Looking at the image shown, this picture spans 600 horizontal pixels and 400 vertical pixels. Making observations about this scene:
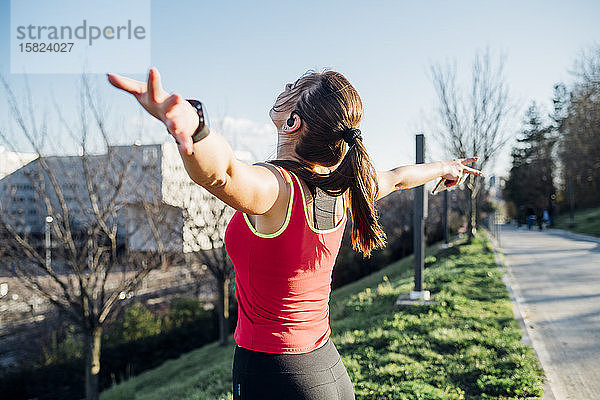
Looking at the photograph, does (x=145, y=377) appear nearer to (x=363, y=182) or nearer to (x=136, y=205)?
(x=136, y=205)

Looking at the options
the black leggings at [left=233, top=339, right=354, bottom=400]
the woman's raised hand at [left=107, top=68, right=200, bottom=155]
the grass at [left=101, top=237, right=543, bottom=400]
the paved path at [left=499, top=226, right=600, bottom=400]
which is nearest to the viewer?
the woman's raised hand at [left=107, top=68, right=200, bottom=155]

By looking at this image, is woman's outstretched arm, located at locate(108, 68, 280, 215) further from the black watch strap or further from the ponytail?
the ponytail

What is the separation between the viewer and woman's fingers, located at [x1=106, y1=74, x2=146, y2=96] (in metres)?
0.84

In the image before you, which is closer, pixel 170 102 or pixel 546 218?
A: pixel 170 102

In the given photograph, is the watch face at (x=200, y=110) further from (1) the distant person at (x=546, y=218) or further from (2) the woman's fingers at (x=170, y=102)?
(1) the distant person at (x=546, y=218)

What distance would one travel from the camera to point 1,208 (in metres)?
7.76

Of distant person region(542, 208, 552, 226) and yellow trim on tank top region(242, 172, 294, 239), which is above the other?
yellow trim on tank top region(242, 172, 294, 239)

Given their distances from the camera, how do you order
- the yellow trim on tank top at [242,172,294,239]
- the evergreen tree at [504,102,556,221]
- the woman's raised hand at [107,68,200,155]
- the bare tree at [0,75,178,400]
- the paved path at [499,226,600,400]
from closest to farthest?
the woman's raised hand at [107,68,200,155] < the yellow trim on tank top at [242,172,294,239] < the paved path at [499,226,600,400] < the bare tree at [0,75,178,400] < the evergreen tree at [504,102,556,221]

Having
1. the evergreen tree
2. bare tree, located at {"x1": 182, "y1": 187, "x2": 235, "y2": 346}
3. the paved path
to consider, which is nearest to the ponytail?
the paved path

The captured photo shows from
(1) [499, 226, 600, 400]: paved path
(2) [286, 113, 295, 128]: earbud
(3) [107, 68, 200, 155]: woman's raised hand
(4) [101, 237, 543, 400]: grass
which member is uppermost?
(2) [286, 113, 295, 128]: earbud

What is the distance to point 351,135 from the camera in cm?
140

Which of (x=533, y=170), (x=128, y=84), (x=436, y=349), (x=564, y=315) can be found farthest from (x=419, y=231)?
(x=533, y=170)

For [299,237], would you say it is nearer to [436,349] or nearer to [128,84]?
[128,84]

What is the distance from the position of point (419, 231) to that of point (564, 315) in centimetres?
257
